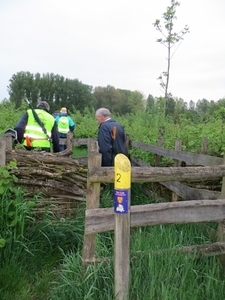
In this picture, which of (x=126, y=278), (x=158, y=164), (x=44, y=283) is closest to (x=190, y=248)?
(x=126, y=278)

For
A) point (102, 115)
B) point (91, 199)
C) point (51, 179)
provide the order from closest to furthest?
point (91, 199) < point (51, 179) < point (102, 115)

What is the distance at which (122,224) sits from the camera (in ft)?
8.57

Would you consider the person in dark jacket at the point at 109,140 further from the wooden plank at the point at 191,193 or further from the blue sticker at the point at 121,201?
the blue sticker at the point at 121,201

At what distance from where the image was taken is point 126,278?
2672 mm

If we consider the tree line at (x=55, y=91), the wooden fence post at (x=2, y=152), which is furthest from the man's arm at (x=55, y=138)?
the tree line at (x=55, y=91)

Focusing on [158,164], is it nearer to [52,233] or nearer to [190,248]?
[52,233]

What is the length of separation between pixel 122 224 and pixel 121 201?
187mm

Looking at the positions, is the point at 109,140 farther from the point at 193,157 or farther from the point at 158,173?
the point at 158,173

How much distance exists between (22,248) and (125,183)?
191 centimetres

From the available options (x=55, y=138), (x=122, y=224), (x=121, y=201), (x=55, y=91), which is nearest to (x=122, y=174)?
(x=121, y=201)

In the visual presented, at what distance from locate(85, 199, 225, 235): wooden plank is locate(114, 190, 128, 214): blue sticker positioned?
0.16m

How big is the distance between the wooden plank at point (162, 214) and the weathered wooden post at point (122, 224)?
13cm

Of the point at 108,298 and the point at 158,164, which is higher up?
the point at 158,164

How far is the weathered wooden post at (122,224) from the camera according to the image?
8.36ft
